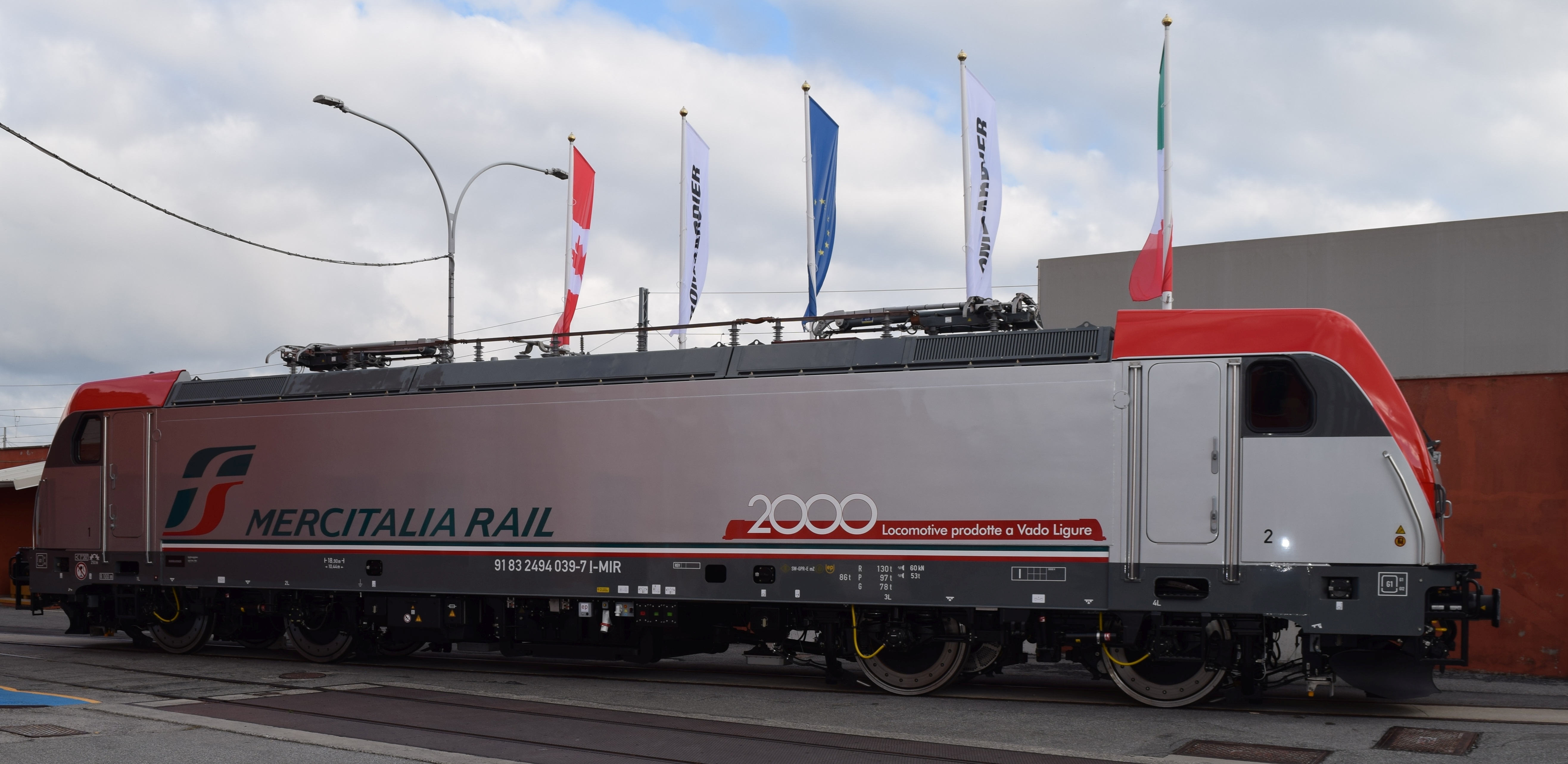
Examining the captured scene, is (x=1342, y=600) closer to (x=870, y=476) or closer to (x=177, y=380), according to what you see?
(x=870, y=476)

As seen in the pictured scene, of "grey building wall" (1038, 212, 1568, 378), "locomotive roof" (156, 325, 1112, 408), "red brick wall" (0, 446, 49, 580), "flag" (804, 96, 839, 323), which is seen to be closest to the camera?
"locomotive roof" (156, 325, 1112, 408)

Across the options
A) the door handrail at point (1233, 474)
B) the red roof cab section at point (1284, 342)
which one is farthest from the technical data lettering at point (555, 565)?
the door handrail at point (1233, 474)

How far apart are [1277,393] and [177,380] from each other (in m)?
13.7

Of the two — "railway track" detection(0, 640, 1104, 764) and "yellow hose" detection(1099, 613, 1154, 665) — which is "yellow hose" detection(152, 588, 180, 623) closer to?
"railway track" detection(0, 640, 1104, 764)

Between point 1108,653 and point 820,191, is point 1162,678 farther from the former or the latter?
point 820,191

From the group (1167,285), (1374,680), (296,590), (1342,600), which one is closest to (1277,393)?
(1342,600)

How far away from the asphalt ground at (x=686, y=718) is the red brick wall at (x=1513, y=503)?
574 millimetres

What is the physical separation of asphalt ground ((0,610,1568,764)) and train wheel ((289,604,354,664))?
0.49 meters

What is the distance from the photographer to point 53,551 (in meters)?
16.5

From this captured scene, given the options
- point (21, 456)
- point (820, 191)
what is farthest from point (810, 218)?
point (21, 456)

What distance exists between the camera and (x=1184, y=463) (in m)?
10.5

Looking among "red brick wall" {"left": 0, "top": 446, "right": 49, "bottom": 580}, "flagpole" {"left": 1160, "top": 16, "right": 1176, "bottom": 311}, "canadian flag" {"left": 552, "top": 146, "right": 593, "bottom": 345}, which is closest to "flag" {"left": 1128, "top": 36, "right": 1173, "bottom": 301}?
"flagpole" {"left": 1160, "top": 16, "right": 1176, "bottom": 311}

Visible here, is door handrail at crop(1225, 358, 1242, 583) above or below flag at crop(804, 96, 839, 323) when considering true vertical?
below

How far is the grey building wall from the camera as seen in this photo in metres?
14.6
